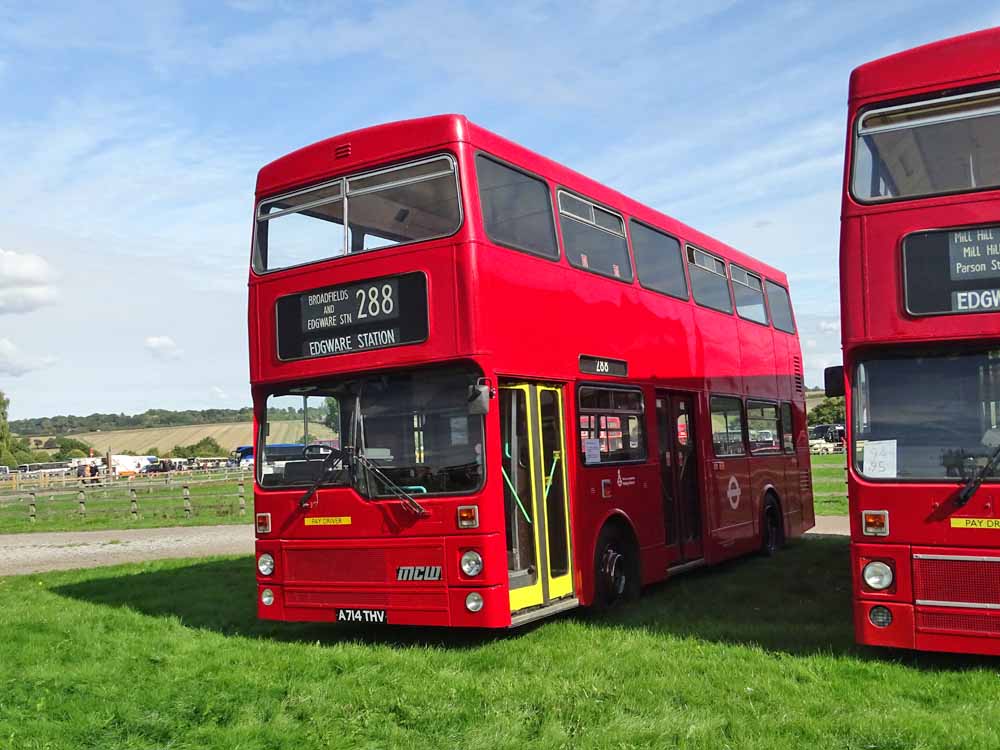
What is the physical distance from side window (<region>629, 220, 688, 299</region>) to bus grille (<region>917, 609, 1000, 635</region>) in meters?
5.60

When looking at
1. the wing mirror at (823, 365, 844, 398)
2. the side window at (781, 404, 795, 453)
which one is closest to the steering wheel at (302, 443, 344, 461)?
the wing mirror at (823, 365, 844, 398)

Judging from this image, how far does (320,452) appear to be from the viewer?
9.63 m

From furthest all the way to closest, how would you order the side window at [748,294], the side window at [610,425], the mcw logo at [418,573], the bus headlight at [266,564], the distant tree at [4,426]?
the distant tree at [4,426] → the side window at [748,294] → the side window at [610,425] → the bus headlight at [266,564] → the mcw logo at [418,573]

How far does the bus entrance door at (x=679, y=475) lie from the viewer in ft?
41.7

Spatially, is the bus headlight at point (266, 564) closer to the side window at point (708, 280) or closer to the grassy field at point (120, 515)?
the side window at point (708, 280)

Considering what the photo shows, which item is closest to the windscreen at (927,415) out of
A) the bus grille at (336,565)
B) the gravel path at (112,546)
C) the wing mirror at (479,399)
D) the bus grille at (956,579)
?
the bus grille at (956,579)

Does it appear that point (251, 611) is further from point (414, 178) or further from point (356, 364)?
point (414, 178)

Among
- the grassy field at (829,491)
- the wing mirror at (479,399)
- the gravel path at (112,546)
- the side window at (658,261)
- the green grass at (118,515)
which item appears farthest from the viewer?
the green grass at (118,515)

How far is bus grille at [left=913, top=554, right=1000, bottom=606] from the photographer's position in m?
7.42

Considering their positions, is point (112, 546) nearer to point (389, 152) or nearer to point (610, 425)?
point (610, 425)

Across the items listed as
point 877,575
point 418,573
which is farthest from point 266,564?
point 877,575

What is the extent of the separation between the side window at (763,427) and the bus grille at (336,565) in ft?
25.1

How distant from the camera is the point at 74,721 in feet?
23.0

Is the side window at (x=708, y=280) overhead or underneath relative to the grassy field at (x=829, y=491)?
overhead
